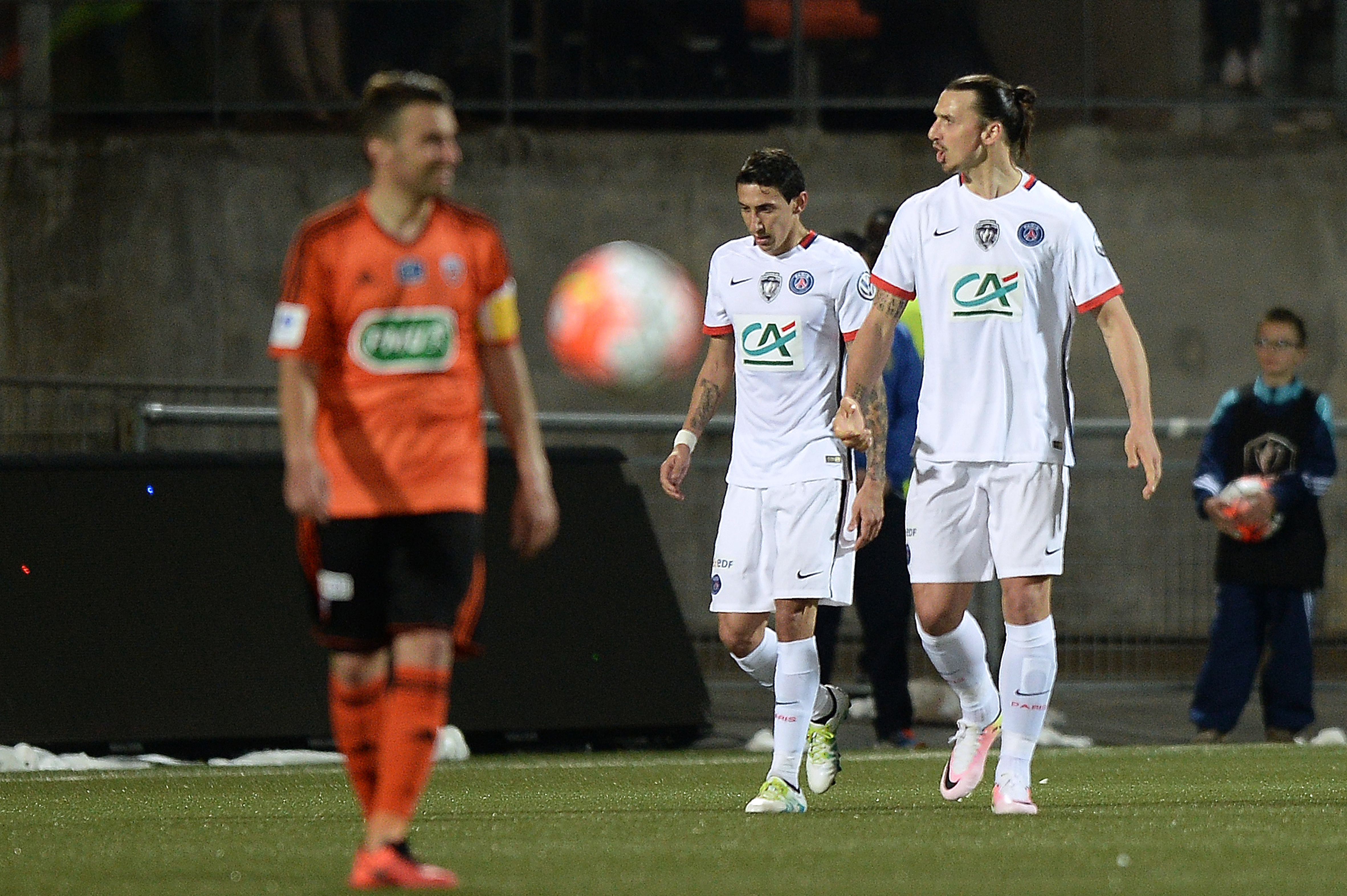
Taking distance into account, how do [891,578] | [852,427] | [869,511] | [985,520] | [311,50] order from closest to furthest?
1. [852,427]
2. [985,520]
3. [869,511]
4. [891,578]
5. [311,50]

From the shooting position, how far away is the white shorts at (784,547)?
25.6 ft

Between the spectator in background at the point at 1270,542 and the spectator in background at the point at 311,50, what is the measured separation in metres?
10.7

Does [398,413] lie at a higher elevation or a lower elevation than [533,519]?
higher

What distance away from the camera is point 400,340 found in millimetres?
5316

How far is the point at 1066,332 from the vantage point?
7.41 m

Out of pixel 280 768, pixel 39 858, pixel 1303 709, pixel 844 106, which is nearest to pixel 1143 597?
pixel 1303 709

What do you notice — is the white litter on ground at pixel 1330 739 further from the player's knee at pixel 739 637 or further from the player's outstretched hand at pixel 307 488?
the player's outstretched hand at pixel 307 488

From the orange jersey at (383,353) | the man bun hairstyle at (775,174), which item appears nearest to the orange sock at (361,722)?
the orange jersey at (383,353)

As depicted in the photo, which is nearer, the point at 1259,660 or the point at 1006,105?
the point at 1006,105

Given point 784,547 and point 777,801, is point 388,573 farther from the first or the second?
point 784,547

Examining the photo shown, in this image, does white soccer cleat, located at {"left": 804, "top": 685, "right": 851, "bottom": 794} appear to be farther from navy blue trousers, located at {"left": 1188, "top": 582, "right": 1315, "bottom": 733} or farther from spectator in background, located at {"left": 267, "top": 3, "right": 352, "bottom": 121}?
spectator in background, located at {"left": 267, "top": 3, "right": 352, "bottom": 121}

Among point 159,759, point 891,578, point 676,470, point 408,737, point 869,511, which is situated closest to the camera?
point 408,737

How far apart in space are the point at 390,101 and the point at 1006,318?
260 centimetres

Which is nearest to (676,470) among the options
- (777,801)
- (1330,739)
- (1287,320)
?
(777,801)
